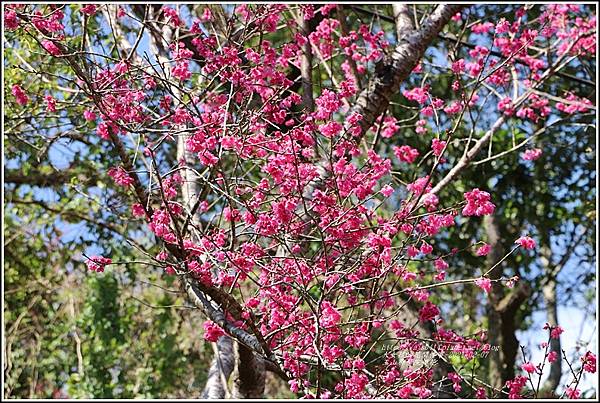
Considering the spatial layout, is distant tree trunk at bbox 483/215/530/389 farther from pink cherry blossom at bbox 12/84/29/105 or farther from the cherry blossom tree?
pink cherry blossom at bbox 12/84/29/105

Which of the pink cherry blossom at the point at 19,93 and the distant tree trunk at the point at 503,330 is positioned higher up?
the pink cherry blossom at the point at 19,93

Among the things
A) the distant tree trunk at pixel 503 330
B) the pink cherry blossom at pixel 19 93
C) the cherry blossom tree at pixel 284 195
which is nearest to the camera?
the cherry blossom tree at pixel 284 195

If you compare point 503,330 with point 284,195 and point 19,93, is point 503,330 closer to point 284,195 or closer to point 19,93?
point 284,195

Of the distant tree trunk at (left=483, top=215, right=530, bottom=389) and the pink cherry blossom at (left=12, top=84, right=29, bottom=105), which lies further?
the distant tree trunk at (left=483, top=215, right=530, bottom=389)

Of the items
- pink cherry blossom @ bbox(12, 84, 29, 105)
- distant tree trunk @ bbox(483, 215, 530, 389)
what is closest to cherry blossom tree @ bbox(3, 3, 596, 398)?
pink cherry blossom @ bbox(12, 84, 29, 105)

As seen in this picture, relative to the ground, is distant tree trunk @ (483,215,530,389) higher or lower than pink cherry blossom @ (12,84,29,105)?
lower

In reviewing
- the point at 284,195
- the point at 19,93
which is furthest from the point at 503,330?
the point at 19,93

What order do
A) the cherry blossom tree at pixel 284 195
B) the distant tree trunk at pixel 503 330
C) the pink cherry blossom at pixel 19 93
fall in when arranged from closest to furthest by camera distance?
the cherry blossom tree at pixel 284 195 < the pink cherry blossom at pixel 19 93 < the distant tree trunk at pixel 503 330

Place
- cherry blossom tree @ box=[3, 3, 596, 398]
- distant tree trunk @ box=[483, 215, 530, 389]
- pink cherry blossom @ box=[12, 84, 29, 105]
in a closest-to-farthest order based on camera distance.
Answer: cherry blossom tree @ box=[3, 3, 596, 398] → pink cherry blossom @ box=[12, 84, 29, 105] → distant tree trunk @ box=[483, 215, 530, 389]

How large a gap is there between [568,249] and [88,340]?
476 cm

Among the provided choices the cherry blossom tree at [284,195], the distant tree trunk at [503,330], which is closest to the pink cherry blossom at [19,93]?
the cherry blossom tree at [284,195]

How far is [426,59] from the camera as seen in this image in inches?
255

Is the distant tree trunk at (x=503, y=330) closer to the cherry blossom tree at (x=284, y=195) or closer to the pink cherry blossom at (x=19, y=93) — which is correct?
the cherry blossom tree at (x=284, y=195)

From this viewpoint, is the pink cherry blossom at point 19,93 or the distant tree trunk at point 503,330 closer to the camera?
the pink cherry blossom at point 19,93
